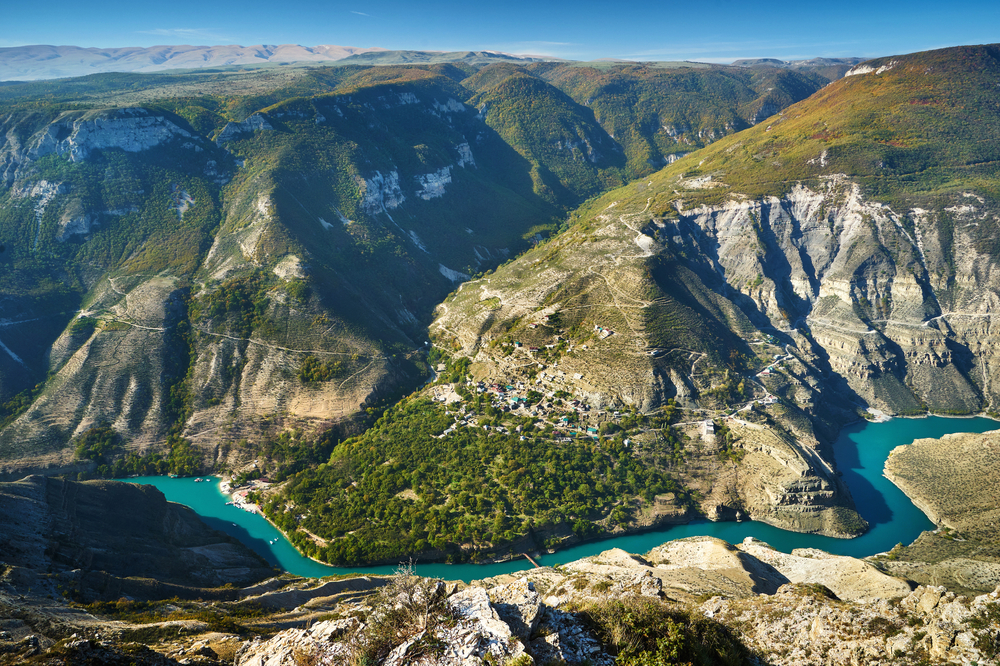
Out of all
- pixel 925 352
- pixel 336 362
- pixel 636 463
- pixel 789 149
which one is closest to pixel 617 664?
pixel 636 463

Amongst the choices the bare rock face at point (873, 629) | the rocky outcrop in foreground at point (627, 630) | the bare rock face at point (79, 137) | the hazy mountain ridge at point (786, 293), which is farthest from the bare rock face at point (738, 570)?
the bare rock face at point (79, 137)

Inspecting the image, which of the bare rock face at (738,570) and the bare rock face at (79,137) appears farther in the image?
the bare rock face at (79,137)

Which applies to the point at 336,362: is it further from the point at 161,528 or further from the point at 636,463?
the point at 636,463

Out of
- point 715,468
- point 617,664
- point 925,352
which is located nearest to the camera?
point 617,664

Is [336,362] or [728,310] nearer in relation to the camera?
[336,362]

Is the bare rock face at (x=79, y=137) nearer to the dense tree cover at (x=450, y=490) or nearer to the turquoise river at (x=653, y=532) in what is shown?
the turquoise river at (x=653, y=532)

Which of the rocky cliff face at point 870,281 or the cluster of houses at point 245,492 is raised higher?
the rocky cliff face at point 870,281

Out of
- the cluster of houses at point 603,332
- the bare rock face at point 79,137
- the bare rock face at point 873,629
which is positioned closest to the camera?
the bare rock face at point 873,629
